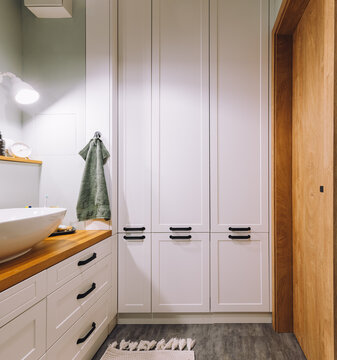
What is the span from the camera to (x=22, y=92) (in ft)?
6.57

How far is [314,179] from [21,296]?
1.62 meters

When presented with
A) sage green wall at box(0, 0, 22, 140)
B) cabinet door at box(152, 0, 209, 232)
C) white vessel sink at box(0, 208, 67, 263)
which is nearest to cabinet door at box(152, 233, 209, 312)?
cabinet door at box(152, 0, 209, 232)

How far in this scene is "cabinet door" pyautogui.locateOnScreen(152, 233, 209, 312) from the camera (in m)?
2.16

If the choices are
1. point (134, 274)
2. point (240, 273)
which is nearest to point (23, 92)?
point (134, 274)

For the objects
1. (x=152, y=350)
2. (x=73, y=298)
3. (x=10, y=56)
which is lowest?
(x=152, y=350)

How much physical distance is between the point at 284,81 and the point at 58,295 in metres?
2.07

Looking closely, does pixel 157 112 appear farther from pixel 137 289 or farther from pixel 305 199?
pixel 137 289

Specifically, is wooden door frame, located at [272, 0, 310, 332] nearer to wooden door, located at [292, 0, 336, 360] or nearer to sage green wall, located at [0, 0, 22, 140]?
wooden door, located at [292, 0, 336, 360]

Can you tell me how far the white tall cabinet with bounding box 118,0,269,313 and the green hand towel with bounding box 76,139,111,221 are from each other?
0.58 feet

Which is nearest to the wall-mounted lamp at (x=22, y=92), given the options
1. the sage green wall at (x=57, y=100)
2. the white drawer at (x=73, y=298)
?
the sage green wall at (x=57, y=100)

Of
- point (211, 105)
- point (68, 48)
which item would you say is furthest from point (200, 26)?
point (68, 48)

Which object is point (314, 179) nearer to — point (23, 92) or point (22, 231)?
point (22, 231)

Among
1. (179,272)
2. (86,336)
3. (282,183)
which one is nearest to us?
(86,336)

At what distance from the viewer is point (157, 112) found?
2.20m
